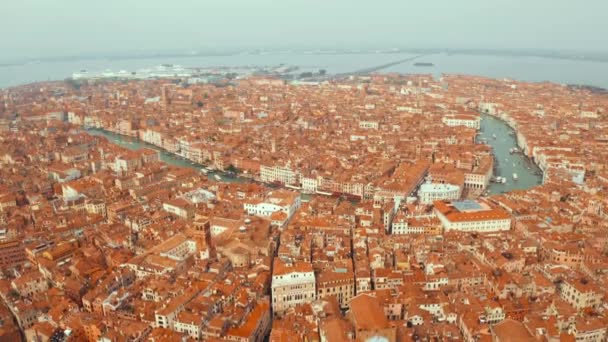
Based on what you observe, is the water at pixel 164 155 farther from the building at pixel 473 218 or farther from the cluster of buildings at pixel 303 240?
the building at pixel 473 218

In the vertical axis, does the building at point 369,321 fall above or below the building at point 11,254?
above

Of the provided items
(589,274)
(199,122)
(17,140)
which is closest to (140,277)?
(589,274)

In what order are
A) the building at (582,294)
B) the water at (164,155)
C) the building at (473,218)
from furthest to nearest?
1. the water at (164,155)
2. the building at (473,218)
3. the building at (582,294)

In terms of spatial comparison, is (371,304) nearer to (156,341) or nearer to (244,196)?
(156,341)

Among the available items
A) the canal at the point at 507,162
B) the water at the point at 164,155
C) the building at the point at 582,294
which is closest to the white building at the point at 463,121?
the canal at the point at 507,162

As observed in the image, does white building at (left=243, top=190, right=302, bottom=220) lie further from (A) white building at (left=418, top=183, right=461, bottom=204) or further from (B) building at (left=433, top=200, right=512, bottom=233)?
(A) white building at (left=418, top=183, right=461, bottom=204)

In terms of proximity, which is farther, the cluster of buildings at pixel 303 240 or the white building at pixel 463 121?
the white building at pixel 463 121

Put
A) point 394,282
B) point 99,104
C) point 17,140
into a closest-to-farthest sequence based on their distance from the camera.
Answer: point 394,282 < point 17,140 < point 99,104
